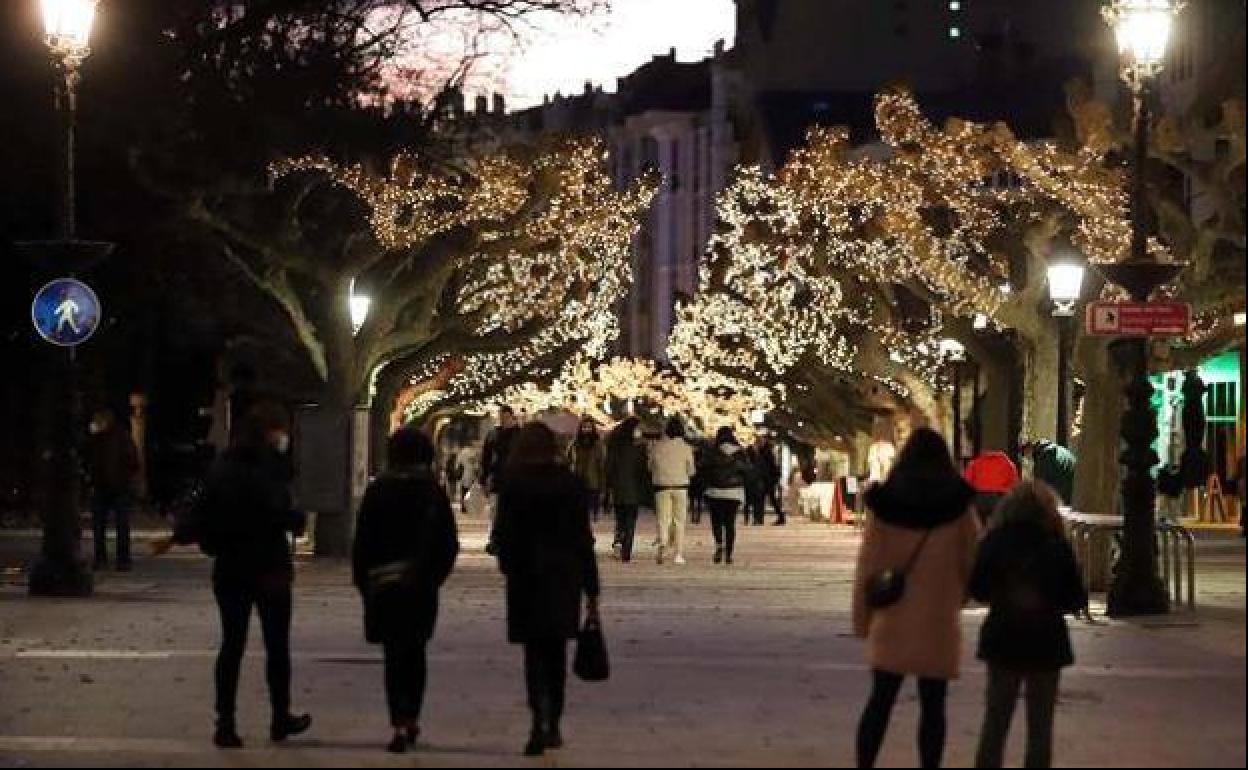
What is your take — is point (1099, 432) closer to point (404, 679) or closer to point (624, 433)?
point (624, 433)

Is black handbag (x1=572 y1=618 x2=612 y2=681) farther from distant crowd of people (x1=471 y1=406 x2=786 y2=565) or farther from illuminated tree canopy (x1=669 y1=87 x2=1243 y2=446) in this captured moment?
distant crowd of people (x1=471 y1=406 x2=786 y2=565)

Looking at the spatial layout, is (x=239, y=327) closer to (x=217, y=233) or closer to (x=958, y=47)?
(x=217, y=233)

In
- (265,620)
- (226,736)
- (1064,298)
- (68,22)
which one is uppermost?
(68,22)

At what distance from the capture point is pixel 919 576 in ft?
46.0

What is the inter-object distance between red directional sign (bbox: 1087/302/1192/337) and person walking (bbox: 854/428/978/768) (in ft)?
36.8

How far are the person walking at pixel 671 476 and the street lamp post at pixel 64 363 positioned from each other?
958 cm

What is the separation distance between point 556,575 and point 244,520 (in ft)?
5.63

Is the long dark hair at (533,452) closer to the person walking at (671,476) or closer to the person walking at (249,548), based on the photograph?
the person walking at (249,548)

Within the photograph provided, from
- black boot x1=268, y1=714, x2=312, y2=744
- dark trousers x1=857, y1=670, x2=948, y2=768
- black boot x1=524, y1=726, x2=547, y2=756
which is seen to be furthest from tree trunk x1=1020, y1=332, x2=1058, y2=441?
dark trousers x1=857, y1=670, x2=948, y2=768

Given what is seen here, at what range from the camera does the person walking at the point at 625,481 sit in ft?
128

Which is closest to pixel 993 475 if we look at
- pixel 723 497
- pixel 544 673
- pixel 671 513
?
pixel 671 513

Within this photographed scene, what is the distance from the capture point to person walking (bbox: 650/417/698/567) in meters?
38.1

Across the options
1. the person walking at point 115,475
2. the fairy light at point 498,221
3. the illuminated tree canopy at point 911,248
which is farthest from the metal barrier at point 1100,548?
the fairy light at point 498,221

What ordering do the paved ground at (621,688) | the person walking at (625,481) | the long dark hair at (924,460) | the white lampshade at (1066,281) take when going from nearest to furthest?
the long dark hair at (924,460), the paved ground at (621,688), the white lampshade at (1066,281), the person walking at (625,481)
